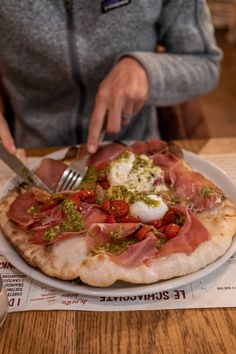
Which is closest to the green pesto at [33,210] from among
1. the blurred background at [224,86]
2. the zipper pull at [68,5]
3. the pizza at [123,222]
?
the pizza at [123,222]

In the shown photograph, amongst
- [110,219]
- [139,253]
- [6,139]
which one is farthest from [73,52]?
[139,253]

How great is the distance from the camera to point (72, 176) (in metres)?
1.17

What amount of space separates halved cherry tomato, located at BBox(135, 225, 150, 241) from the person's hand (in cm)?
31

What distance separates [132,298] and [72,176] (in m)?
0.38

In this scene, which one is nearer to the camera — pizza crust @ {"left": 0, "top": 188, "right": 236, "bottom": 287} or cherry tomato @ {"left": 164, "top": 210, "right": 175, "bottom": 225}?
pizza crust @ {"left": 0, "top": 188, "right": 236, "bottom": 287}

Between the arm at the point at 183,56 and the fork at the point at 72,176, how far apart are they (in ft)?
1.05

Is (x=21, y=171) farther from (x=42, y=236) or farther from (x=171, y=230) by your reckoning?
(x=171, y=230)

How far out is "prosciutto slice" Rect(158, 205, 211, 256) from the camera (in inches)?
35.8

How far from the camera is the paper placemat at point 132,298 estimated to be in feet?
2.91

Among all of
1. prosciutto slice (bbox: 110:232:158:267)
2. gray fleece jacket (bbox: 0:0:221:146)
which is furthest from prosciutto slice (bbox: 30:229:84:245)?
gray fleece jacket (bbox: 0:0:221:146)

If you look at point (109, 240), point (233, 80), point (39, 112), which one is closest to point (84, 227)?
point (109, 240)

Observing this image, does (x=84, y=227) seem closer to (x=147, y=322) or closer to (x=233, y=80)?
(x=147, y=322)

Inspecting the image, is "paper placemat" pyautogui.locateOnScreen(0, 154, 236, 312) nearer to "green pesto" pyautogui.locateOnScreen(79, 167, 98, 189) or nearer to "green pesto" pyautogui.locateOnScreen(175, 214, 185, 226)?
"green pesto" pyautogui.locateOnScreen(175, 214, 185, 226)

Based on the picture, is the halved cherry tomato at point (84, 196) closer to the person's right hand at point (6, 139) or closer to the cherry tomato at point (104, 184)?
the cherry tomato at point (104, 184)
